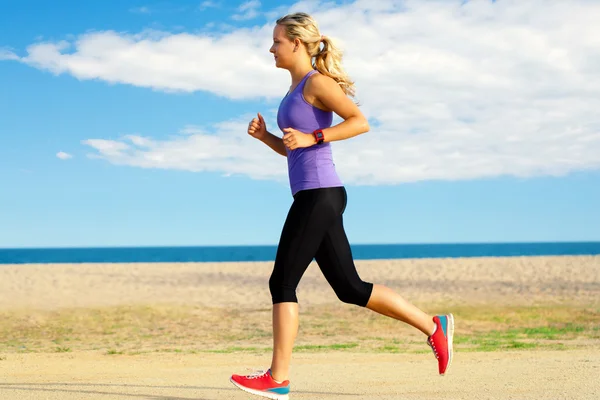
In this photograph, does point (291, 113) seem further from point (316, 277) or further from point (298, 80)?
point (316, 277)

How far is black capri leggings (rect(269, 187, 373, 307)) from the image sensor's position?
4.37 metres

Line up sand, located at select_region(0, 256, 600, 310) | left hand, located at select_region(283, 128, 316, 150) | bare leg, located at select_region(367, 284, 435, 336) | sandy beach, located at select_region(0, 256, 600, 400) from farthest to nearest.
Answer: sand, located at select_region(0, 256, 600, 310), sandy beach, located at select_region(0, 256, 600, 400), bare leg, located at select_region(367, 284, 435, 336), left hand, located at select_region(283, 128, 316, 150)

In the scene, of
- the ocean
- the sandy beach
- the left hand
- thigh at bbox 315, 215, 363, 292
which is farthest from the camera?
the ocean

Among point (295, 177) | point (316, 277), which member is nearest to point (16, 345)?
point (295, 177)

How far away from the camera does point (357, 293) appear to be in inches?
179

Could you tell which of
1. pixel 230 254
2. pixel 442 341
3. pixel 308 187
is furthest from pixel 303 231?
pixel 230 254

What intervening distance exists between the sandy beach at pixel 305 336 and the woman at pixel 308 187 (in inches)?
37.7

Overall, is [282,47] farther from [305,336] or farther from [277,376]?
[305,336]

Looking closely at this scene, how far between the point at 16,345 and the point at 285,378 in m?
8.77

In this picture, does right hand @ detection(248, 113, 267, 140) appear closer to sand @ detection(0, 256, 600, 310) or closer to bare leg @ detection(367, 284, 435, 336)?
bare leg @ detection(367, 284, 435, 336)

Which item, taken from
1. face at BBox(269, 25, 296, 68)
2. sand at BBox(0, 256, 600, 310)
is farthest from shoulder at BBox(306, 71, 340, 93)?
sand at BBox(0, 256, 600, 310)

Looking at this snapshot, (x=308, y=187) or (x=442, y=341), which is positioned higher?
(x=308, y=187)

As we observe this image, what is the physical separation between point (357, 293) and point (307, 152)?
953 millimetres

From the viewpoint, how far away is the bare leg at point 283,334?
438 centimetres
